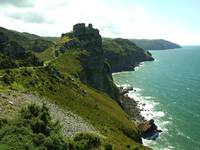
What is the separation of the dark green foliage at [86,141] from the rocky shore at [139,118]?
6625 centimetres

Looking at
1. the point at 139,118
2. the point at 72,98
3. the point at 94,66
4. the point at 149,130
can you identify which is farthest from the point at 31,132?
the point at 94,66

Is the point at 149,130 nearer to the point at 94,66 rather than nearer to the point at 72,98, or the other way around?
the point at 72,98

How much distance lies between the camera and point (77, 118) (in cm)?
7644

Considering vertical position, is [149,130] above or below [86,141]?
below

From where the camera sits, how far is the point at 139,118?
144 meters

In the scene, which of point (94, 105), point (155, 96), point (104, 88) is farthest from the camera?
point (155, 96)

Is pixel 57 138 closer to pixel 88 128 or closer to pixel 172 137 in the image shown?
pixel 88 128

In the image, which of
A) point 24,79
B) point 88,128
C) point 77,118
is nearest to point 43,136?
point 88,128

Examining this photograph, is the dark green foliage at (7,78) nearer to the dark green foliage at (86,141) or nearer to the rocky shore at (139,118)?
the dark green foliage at (86,141)

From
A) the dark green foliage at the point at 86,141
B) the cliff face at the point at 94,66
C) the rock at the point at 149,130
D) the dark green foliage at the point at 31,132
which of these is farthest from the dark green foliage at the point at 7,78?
the cliff face at the point at 94,66

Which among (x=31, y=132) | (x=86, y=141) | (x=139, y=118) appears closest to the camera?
(x=31, y=132)

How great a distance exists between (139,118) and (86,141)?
93170 mm

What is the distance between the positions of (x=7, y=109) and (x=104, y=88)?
347ft

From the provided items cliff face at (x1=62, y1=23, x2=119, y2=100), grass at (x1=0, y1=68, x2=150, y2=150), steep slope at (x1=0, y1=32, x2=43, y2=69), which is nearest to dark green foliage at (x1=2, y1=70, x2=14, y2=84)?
grass at (x1=0, y1=68, x2=150, y2=150)
